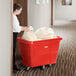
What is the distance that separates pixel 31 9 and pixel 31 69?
164 centimetres

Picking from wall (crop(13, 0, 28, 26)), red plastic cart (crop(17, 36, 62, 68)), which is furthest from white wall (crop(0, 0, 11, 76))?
wall (crop(13, 0, 28, 26))

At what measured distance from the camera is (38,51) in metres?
3.86

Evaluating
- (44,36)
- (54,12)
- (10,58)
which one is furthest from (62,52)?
(54,12)

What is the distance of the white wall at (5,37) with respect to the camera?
216 centimetres

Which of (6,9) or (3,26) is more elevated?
(6,9)

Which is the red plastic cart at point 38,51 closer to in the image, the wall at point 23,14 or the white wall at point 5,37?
the wall at point 23,14

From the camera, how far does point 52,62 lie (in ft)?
13.8

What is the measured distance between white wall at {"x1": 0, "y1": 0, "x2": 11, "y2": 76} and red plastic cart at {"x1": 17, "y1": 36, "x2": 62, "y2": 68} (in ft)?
4.42

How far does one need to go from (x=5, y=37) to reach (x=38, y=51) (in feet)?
5.45

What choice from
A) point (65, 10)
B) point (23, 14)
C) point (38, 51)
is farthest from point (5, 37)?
point (65, 10)

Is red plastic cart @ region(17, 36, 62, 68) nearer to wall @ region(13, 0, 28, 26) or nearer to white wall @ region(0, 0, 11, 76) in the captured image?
wall @ region(13, 0, 28, 26)

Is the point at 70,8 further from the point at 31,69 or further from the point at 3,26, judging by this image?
the point at 3,26

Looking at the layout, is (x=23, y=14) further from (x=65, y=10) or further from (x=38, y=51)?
(x=65, y=10)

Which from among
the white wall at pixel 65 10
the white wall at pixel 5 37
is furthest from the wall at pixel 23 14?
the white wall at pixel 65 10
